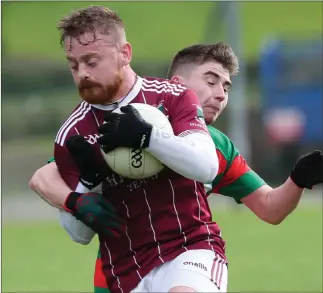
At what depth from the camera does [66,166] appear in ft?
16.4

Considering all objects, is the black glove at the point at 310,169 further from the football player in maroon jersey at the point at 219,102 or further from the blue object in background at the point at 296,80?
the blue object in background at the point at 296,80

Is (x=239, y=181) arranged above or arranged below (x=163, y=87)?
A: below

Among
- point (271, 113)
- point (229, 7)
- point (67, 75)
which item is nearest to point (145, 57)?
point (67, 75)

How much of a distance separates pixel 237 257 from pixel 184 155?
7738 mm

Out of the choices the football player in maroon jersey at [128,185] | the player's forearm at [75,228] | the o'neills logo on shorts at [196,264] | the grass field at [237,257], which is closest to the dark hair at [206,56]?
the football player in maroon jersey at [128,185]

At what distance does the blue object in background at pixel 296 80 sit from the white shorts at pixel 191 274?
18976 millimetres

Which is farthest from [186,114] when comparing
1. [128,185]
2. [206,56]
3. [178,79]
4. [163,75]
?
[163,75]

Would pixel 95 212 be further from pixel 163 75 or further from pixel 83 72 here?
pixel 163 75

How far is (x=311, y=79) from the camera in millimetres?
24547

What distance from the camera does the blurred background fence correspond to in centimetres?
2345

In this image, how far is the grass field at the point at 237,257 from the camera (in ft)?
32.9

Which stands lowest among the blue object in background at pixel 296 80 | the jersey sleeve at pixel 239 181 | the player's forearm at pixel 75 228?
the blue object in background at pixel 296 80

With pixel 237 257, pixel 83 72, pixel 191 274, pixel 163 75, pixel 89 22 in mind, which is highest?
pixel 89 22

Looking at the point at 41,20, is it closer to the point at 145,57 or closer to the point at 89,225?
the point at 145,57
